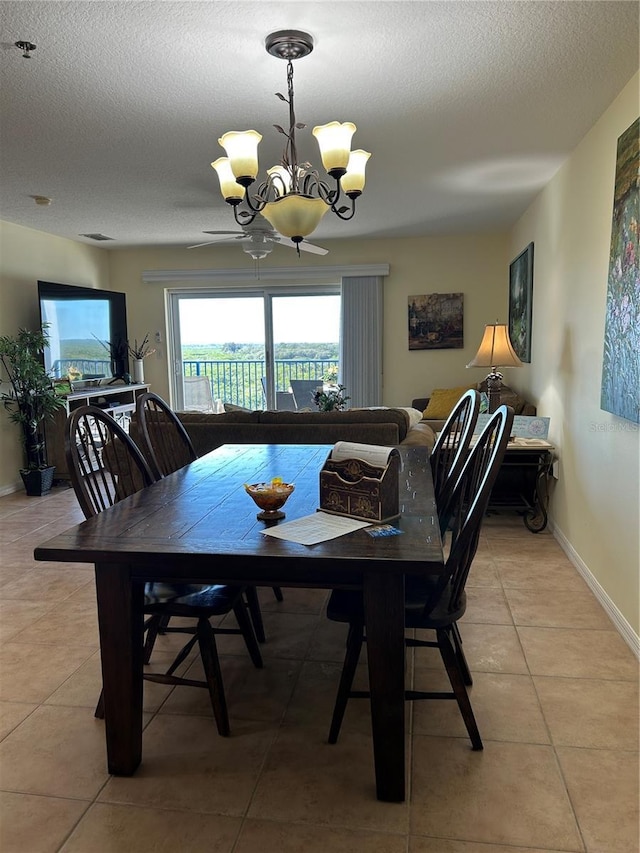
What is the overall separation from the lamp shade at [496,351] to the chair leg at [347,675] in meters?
2.72

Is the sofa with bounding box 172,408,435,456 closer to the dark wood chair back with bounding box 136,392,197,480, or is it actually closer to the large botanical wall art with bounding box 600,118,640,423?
the dark wood chair back with bounding box 136,392,197,480

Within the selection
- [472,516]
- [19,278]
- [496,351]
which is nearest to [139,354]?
[19,278]

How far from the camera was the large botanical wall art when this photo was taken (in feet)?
7.80

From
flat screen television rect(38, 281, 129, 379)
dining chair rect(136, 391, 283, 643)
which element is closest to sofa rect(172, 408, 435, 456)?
dining chair rect(136, 391, 283, 643)

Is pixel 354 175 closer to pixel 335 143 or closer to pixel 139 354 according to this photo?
pixel 335 143

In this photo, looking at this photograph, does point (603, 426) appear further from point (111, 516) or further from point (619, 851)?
point (111, 516)

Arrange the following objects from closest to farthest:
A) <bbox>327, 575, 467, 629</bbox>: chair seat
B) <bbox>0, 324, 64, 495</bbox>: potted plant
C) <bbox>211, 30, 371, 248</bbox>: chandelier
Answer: <bbox>327, 575, 467, 629</bbox>: chair seat, <bbox>211, 30, 371, 248</bbox>: chandelier, <bbox>0, 324, 64, 495</bbox>: potted plant

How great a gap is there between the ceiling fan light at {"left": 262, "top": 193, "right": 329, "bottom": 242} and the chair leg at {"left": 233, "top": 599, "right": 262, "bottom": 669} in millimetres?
1625

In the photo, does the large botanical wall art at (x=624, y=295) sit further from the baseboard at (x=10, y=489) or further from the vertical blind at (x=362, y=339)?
the baseboard at (x=10, y=489)

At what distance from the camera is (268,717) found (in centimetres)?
201

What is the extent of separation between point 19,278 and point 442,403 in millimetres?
4256

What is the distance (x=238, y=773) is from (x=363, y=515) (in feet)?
2.77

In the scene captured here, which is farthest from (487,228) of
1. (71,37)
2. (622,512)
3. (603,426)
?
(71,37)

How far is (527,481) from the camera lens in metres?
4.12
